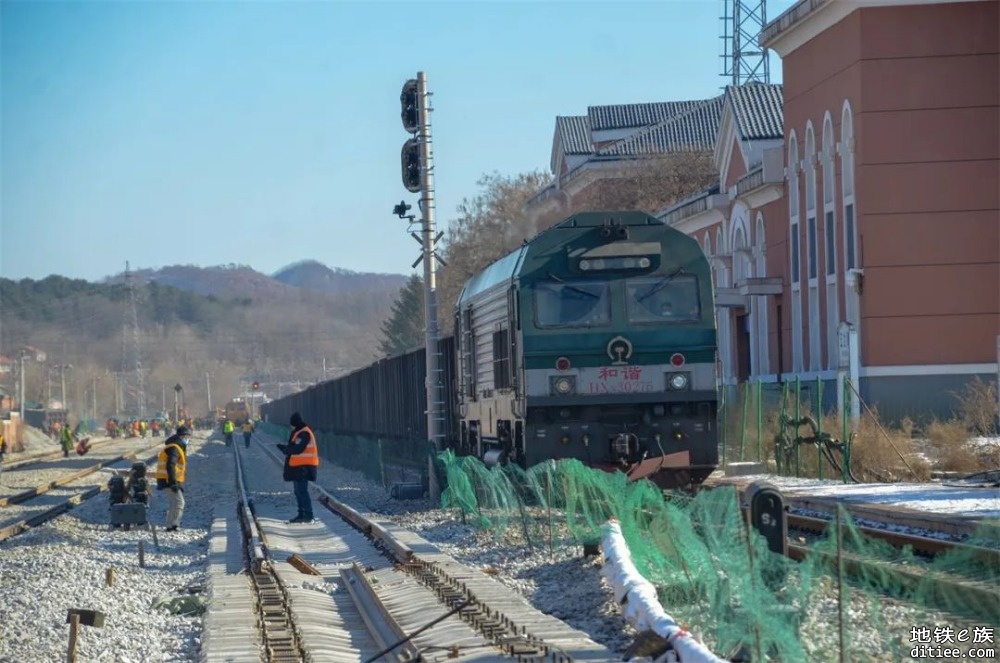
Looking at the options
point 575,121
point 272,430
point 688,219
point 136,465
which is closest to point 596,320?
point 136,465

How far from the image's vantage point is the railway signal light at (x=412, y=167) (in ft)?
88.3

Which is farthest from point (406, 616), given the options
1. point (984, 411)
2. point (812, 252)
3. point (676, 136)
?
point (676, 136)

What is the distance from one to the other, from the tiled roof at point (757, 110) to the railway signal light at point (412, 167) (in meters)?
24.0

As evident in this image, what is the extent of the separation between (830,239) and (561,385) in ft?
72.7

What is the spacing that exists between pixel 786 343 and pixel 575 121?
1282 inches

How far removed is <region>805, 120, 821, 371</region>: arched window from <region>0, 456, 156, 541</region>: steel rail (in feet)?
63.4

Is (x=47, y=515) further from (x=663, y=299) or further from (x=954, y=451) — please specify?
(x=954, y=451)

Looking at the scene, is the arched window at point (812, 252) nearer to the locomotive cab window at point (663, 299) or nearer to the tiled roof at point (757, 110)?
the tiled roof at point (757, 110)

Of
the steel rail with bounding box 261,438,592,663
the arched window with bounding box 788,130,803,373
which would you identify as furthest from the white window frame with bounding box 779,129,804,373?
the steel rail with bounding box 261,438,592,663

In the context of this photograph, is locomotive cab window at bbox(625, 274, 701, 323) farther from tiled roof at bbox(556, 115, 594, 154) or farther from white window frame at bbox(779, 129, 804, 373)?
tiled roof at bbox(556, 115, 594, 154)

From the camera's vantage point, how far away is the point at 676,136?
67.9 metres

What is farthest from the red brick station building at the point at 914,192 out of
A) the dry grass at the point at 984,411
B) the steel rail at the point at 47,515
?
the steel rail at the point at 47,515

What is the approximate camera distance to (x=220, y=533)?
21.8 m

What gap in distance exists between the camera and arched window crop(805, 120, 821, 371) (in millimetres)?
40906
